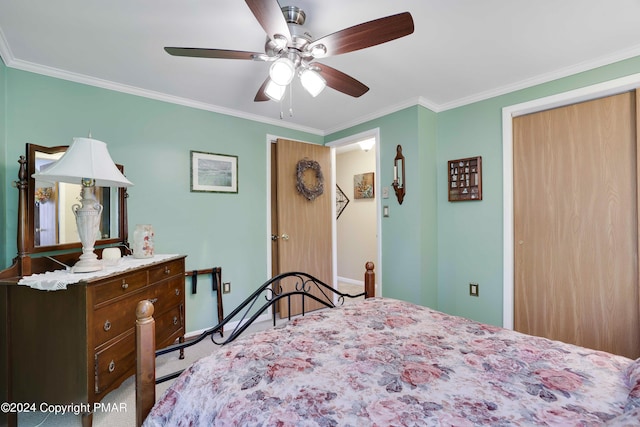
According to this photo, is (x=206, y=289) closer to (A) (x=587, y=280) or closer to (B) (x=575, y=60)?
(A) (x=587, y=280)

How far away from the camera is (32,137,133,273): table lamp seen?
1570mm

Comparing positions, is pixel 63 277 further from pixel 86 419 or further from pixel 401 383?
pixel 401 383

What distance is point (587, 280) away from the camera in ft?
7.57

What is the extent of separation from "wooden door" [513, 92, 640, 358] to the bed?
4.94 ft

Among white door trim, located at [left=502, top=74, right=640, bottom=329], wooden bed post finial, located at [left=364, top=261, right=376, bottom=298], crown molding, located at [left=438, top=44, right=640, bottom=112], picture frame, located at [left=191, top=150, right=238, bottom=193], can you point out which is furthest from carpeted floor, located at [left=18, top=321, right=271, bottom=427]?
crown molding, located at [left=438, top=44, right=640, bottom=112]

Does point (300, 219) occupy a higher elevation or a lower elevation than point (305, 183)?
lower

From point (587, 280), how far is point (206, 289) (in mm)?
3335

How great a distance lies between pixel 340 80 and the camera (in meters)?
1.84

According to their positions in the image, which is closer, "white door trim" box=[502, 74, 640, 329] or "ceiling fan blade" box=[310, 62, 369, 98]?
→ "ceiling fan blade" box=[310, 62, 369, 98]

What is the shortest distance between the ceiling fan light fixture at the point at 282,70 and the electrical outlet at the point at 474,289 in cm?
254

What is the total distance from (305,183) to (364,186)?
5.47 ft

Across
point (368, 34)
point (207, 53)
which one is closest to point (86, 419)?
point (207, 53)

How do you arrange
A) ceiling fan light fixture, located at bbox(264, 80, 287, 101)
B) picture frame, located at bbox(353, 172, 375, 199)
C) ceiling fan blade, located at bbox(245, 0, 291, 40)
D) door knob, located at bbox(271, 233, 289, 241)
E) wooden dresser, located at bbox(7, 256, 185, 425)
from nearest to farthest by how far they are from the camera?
ceiling fan blade, located at bbox(245, 0, 291, 40) < wooden dresser, located at bbox(7, 256, 185, 425) < ceiling fan light fixture, located at bbox(264, 80, 287, 101) < door knob, located at bbox(271, 233, 289, 241) < picture frame, located at bbox(353, 172, 375, 199)

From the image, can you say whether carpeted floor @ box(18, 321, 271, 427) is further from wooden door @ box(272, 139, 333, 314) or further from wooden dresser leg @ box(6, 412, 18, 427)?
wooden door @ box(272, 139, 333, 314)
